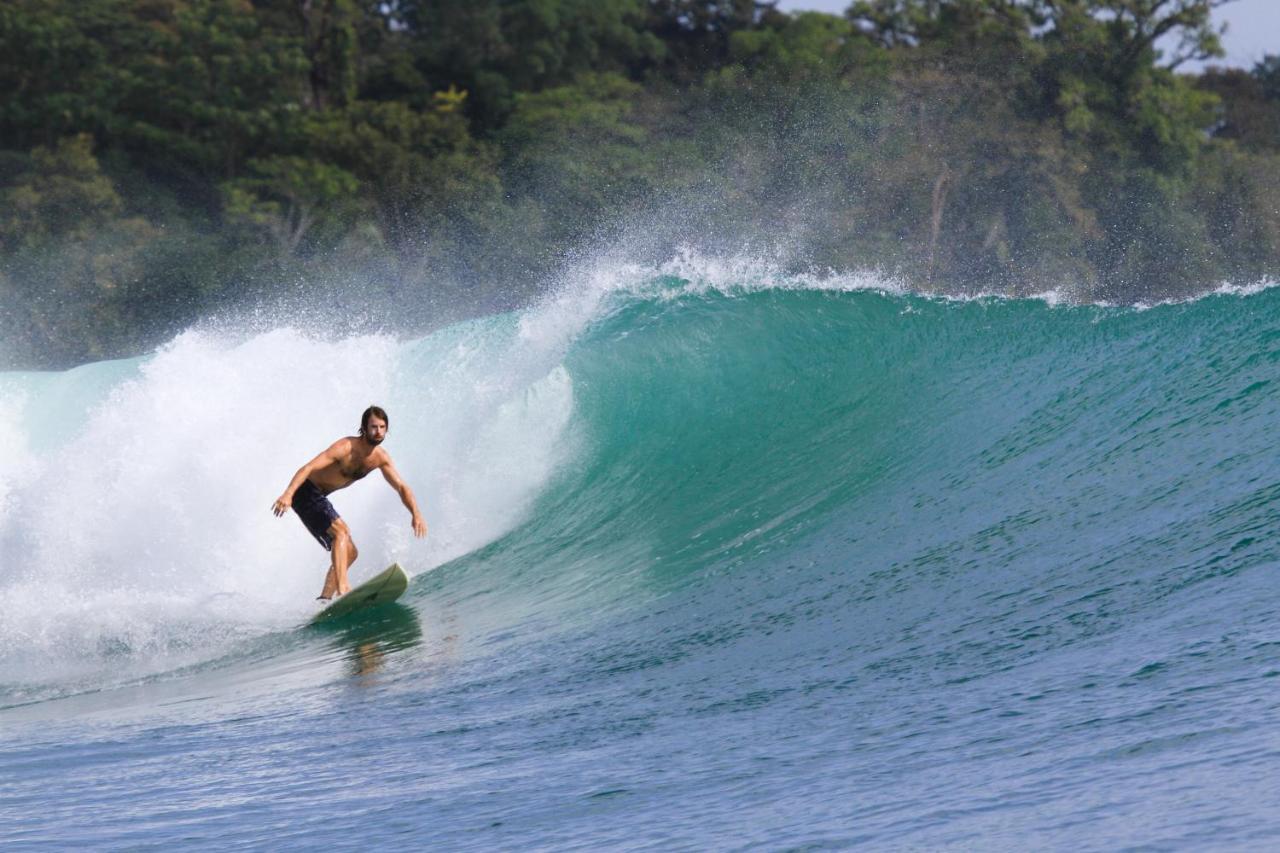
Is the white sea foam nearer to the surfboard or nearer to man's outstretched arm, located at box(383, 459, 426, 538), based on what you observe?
the surfboard

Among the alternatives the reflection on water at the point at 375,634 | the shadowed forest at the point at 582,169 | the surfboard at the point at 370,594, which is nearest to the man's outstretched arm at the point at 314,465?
the surfboard at the point at 370,594

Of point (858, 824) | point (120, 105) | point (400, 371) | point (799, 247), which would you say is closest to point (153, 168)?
point (120, 105)

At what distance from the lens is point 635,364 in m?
12.7

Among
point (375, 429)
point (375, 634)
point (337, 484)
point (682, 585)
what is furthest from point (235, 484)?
point (682, 585)

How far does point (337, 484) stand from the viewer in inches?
345

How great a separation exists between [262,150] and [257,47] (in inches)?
86.5

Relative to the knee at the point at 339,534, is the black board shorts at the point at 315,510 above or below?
above

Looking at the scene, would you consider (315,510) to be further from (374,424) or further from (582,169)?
(582,169)

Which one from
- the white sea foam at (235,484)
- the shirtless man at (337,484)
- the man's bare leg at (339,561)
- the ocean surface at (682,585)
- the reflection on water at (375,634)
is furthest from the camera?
the shirtless man at (337,484)

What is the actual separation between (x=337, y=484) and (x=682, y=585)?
6.50 ft

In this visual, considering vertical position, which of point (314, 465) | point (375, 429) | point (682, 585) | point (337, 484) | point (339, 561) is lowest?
point (682, 585)

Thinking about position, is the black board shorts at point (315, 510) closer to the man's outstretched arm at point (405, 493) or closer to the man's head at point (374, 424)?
the man's outstretched arm at point (405, 493)

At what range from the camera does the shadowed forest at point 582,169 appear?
Answer: 3228 centimetres

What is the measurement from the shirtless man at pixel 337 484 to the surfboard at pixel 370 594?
0.17 m
